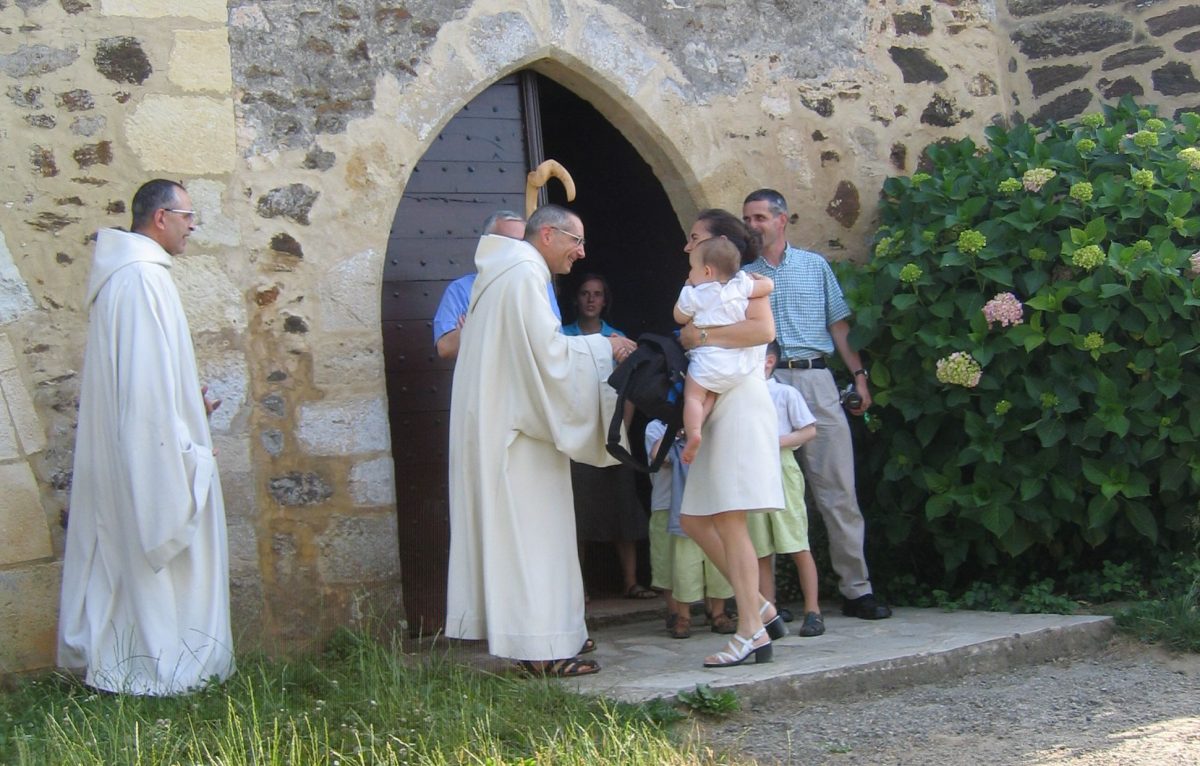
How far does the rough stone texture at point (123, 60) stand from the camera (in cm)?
476

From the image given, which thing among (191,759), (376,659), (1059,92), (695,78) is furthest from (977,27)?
(191,759)

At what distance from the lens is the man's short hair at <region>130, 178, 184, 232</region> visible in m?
4.46

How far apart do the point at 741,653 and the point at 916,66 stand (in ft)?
10.2

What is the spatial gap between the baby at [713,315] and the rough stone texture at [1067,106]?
286cm

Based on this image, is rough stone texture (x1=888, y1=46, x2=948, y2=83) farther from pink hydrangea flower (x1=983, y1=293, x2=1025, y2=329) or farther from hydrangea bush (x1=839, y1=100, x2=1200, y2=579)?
pink hydrangea flower (x1=983, y1=293, x2=1025, y2=329)

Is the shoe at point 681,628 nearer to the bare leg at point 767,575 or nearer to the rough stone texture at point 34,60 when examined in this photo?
the bare leg at point 767,575

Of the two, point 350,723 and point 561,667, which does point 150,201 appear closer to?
point 350,723

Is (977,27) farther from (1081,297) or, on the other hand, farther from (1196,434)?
(1196,434)

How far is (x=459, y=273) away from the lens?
5.63 m

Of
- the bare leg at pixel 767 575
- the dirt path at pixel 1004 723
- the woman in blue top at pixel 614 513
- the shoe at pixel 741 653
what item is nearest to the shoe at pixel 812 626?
the bare leg at pixel 767 575

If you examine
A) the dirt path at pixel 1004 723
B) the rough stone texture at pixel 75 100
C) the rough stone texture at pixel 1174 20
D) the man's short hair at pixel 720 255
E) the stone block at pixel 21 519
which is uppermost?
the rough stone texture at pixel 1174 20

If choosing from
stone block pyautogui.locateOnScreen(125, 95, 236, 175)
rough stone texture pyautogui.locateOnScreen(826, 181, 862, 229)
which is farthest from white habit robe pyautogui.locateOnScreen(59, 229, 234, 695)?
rough stone texture pyautogui.locateOnScreen(826, 181, 862, 229)

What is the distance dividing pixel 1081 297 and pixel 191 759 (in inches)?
138

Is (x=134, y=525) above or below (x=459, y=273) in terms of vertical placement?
below
